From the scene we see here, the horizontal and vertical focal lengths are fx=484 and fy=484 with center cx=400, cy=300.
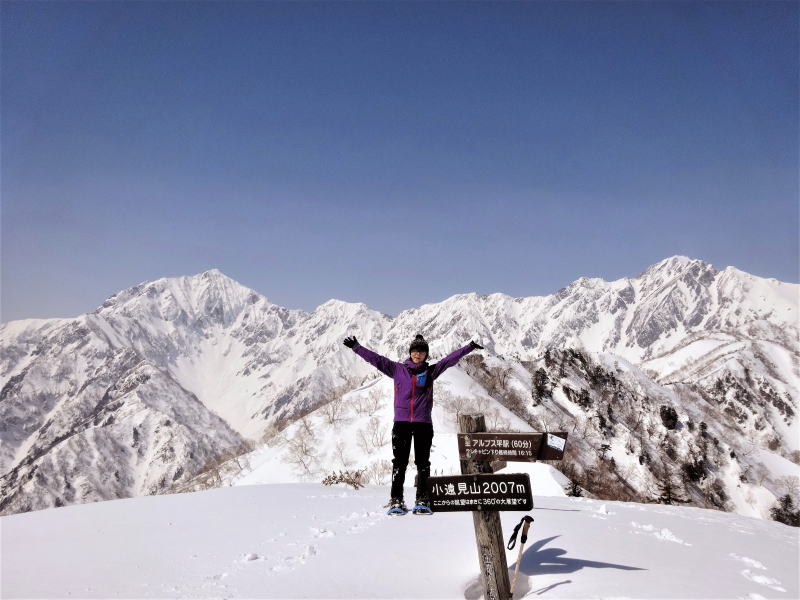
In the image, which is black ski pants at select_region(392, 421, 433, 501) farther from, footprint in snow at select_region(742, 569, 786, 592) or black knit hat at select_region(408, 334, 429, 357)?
footprint in snow at select_region(742, 569, 786, 592)

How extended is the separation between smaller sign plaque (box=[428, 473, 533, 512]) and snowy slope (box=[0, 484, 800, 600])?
108 centimetres

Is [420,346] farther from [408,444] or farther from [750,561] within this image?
[750,561]

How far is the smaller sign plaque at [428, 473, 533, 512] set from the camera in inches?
202

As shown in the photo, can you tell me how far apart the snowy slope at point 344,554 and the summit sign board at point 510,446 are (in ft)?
4.70

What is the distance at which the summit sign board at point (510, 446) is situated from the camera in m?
5.62

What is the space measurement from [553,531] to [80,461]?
225 meters

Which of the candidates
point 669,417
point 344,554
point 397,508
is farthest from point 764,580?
point 669,417

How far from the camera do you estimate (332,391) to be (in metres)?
34.3

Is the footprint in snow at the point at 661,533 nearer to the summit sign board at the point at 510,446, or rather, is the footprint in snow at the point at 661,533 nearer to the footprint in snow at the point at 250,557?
the summit sign board at the point at 510,446

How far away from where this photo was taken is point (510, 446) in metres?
5.71

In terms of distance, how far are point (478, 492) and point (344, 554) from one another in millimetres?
2262

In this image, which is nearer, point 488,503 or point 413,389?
point 488,503

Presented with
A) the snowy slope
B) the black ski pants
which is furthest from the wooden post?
the black ski pants

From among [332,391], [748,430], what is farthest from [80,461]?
[748,430]
